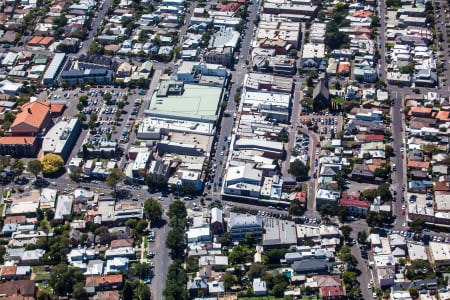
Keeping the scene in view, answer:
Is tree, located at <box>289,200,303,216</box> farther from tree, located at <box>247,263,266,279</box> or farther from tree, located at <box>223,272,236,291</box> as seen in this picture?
tree, located at <box>223,272,236,291</box>

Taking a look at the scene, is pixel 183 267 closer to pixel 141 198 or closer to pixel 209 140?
pixel 141 198

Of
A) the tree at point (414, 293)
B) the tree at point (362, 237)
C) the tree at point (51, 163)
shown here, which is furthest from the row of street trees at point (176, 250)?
the tree at point (414, 293)

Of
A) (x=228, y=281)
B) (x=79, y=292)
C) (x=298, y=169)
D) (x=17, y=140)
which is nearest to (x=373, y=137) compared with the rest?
(x=298, y=169)

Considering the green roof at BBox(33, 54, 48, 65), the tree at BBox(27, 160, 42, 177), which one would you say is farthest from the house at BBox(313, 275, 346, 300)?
the green roof at BBox(33, 54, 48, 65)

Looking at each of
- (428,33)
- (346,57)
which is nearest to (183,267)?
(346,57)

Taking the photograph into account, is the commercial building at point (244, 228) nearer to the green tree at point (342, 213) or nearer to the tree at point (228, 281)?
the tree at point (228, 281)

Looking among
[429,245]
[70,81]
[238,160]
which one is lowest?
[429,245]

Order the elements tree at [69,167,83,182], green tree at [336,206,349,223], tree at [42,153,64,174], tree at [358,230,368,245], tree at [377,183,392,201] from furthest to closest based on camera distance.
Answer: tree at [42,153,64,174]
tree at [69,167,83,182]
tree at [377,183,392,201]
green tree at [336,206,349,223]
tree at [358,230,368,245]
